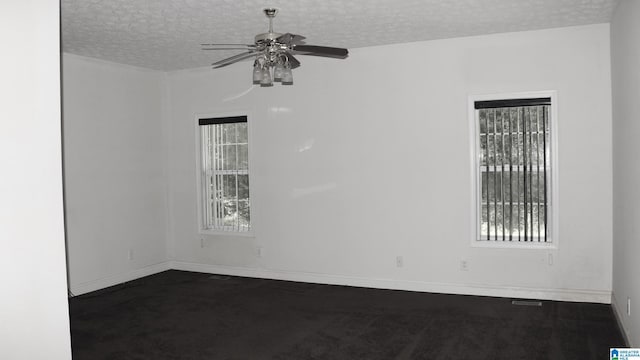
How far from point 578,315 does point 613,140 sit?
160 cm

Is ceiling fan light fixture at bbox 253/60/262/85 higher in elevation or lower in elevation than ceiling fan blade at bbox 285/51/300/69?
lower

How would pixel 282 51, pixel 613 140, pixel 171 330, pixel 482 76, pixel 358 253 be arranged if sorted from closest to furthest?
pixel 282 51 < pixel 171 330 < pixel 613 140 < pixel 482 76 < pixel 358 253

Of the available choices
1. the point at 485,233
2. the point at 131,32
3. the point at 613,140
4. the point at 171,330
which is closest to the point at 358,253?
the point at 485,233

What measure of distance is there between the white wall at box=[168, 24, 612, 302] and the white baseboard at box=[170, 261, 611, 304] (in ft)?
0.05

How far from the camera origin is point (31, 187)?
2.40 meters

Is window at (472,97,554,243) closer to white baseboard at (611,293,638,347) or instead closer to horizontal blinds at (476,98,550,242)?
horizontal blinds at (476,98,550,242)

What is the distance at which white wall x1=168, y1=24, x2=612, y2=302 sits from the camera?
5.23m

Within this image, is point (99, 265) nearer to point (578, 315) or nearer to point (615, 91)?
point (578, 315)

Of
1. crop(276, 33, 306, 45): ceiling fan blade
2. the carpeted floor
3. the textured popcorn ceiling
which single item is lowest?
the carpeted floor

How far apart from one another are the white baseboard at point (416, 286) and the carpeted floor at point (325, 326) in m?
0.15

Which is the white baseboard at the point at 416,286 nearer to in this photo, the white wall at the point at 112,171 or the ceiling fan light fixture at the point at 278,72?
the white wall at the point at 112,171

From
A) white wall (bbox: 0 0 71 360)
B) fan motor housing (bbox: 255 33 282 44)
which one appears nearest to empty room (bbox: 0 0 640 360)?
fan motor housing (bbox: 255 33 282 44)

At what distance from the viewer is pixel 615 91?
15.7 ft

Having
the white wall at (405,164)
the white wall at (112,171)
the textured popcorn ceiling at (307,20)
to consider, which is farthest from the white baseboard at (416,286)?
the textured popcorn ceiling at (307,20)
